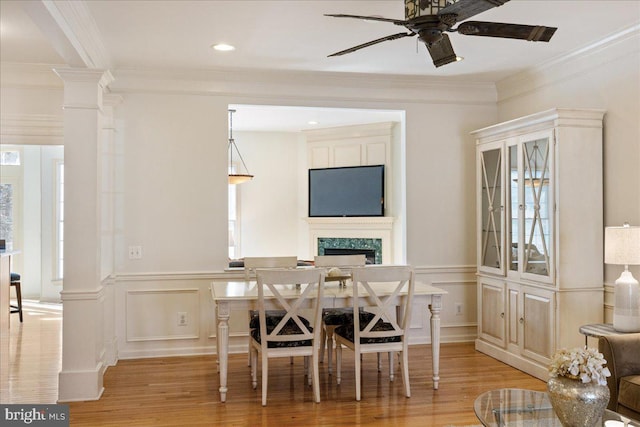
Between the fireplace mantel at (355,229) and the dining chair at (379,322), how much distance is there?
415 cm

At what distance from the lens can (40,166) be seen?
9227 millimetres

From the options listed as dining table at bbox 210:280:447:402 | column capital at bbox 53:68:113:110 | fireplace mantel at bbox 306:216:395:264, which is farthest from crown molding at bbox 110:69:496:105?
fireplace mantel at bbox 306:216:395:264

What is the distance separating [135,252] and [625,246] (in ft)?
13.3

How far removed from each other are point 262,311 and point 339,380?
962mm

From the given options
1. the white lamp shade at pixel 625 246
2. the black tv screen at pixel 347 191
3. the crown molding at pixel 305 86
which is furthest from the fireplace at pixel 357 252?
the white lamp shade at pixel 625 246

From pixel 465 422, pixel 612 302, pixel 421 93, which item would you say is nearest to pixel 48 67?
pixel 421 93

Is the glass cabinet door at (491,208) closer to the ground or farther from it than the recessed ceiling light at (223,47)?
closer to the ground

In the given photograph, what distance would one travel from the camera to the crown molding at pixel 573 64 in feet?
13.7

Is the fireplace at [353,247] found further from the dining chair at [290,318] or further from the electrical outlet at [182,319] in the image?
the dining chair at [290,318]

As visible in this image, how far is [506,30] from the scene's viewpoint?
2.86 m

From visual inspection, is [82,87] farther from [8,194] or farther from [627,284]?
[8,194]

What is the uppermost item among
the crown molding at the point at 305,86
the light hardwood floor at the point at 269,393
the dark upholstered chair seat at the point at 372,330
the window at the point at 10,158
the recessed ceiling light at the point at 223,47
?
the recessed ceiling light at the point at 223,47

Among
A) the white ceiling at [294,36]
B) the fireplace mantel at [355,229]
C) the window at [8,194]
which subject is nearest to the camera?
the white ceiling at [294,36]

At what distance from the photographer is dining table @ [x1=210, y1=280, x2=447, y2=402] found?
13.2 ft
